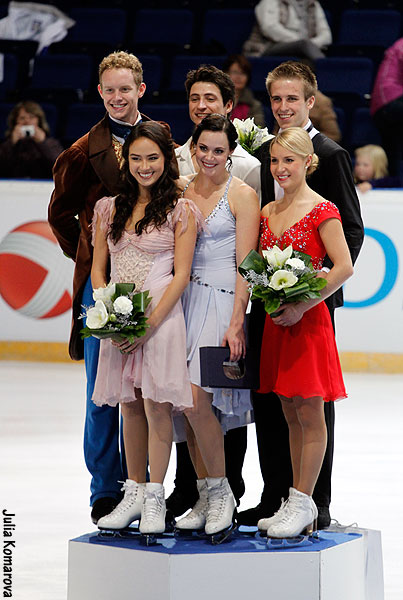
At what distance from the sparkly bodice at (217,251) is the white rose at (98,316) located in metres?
0.35

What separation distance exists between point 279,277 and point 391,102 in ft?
21.2

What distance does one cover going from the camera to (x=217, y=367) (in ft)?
11.7

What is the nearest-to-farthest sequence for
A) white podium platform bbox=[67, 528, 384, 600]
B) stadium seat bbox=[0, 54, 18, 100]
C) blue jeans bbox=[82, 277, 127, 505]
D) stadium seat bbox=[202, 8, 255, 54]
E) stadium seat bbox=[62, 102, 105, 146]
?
1. white podium platform bbox=[67, 528, 384, 600]
2. blue jeans bbox=[82, 277, 127, 505]
3. stadium seat bbox=[62, 102, 105, 146]
4. stadium seat bbox=[202, 8, 255, 54]
5. stadium seat bbox=[0, 54, 18, 100]

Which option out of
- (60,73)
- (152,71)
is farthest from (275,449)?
(60,73)

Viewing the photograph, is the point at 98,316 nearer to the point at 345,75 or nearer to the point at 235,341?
the point at 235,341

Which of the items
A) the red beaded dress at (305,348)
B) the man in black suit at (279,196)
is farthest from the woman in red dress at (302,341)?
the man in black suit at (279,196)

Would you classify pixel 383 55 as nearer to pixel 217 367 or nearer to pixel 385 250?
pixel 385 250

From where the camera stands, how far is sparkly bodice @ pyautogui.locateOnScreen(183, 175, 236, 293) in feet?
12.2

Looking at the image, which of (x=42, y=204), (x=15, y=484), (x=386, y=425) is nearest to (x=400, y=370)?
(x=386, y=425)

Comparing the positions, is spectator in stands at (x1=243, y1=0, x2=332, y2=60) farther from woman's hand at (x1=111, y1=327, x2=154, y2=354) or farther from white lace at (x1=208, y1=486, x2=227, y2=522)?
white lace at (x1=208, y1=486, x2=227, y2=522)

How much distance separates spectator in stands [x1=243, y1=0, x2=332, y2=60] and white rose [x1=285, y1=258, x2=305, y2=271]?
22.8 ft

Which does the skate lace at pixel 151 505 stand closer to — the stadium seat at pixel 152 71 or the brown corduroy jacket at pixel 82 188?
the brown corduroy jacket at pixel 82 188

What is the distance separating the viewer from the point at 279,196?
3998mm

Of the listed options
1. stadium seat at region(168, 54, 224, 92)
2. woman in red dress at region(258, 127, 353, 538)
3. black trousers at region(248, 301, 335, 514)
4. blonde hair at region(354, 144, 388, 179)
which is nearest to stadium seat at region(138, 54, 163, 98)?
stadium seat at region(168, 54, 224, 92)
